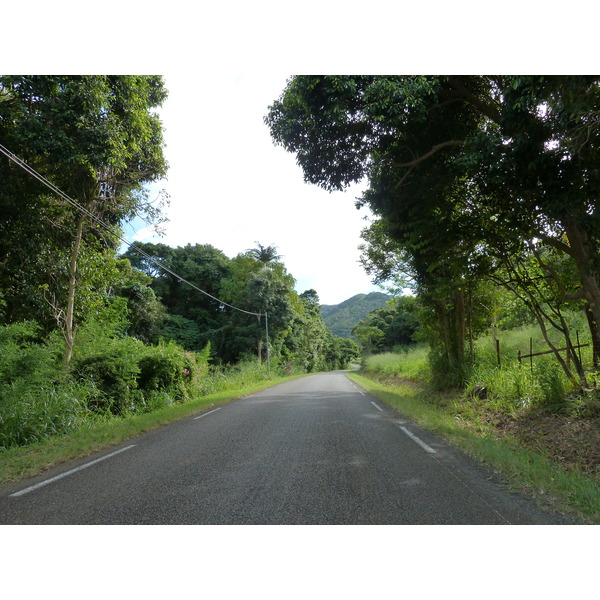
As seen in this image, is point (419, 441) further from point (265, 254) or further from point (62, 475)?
point (265, 254)

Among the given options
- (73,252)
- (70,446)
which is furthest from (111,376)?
(70,446)

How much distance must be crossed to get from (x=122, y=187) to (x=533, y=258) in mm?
10783

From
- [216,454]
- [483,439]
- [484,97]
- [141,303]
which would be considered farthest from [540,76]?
[141,303]

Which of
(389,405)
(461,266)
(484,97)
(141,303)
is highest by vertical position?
(484,97)

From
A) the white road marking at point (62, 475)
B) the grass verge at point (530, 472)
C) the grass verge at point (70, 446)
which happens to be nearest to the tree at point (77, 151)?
the grass verge at point (70, 446)

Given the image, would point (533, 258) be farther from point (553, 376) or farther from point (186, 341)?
point (186, 341)

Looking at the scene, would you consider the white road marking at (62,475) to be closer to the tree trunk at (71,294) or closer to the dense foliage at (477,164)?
the tree trunk at (71,294)

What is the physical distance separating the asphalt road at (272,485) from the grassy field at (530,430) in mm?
356

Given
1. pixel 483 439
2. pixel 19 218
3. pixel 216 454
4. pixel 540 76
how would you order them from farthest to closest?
pixel 19 218 → pixel 483 439 → pixel 216 454 → pixel 540 76

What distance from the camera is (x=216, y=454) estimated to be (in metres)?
5.46

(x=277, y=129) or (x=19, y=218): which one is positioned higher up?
(x=277, y=129)

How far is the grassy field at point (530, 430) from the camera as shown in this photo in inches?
152

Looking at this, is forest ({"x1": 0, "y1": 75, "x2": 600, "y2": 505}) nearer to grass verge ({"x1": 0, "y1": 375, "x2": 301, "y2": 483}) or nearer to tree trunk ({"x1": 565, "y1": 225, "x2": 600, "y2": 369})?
tree trunk ({"x1": 565, "y1": 225, "x2": 600, "y2": 369})

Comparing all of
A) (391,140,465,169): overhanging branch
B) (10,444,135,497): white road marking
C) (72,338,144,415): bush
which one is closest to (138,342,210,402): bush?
(72,338,144,415): bush
